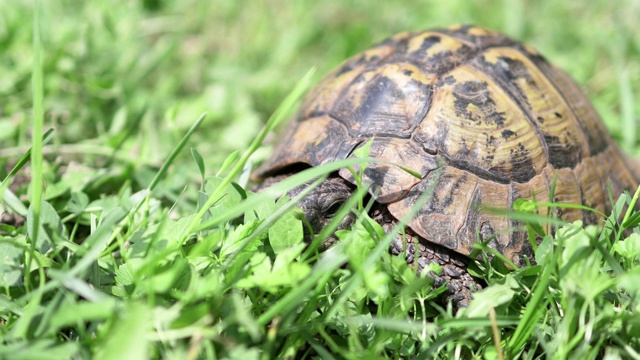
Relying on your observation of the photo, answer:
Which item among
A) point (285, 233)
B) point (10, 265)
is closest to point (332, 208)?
point (285, 233)

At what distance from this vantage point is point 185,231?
1.77 m

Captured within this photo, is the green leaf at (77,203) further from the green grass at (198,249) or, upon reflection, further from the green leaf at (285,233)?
the green leaf at (285,233)

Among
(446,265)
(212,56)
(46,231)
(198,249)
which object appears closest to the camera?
(198,249)

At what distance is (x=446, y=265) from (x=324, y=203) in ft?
1.65

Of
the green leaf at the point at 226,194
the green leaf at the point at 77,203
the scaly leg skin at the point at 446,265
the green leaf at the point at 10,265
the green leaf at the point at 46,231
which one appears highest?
the green leaf at the point at 226,194

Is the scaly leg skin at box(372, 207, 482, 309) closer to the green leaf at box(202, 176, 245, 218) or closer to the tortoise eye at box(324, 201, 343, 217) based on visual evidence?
the tortoise eye at box(324, 201, 343, 217)

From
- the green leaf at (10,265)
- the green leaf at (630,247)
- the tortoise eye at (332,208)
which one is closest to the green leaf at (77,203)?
the green leaf at (10,265)

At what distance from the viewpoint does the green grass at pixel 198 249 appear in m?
1.47

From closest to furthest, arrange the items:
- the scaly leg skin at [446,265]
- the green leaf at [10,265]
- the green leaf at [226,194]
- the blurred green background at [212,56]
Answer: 1. the green leaf at [10,265]
2. the green leaf at [226,194]
3. the scaly leg skin at [446,265]
4. the blurred green background at [212,56]

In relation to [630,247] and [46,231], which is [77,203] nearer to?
[46,231]

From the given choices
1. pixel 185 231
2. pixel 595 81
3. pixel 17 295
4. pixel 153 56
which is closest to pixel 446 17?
pixel 595 81

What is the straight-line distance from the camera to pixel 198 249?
4.99ft

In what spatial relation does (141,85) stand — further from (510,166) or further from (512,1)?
(512,1)

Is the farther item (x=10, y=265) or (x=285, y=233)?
(x=285, y=233)
